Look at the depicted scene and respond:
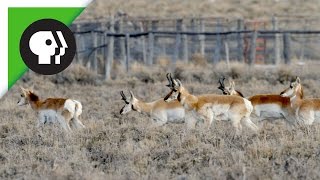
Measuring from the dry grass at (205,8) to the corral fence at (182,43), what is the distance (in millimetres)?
8393

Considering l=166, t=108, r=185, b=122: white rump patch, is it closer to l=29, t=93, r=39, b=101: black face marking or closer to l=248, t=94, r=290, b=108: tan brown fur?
l=248, t=94, r=290, b=108: tan brown fur

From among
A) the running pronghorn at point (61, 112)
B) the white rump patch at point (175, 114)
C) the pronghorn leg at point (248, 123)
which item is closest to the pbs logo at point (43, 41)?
the running pronghorn at point (61, 112)

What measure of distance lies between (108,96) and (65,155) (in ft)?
29.2

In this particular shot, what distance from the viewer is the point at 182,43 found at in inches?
1246

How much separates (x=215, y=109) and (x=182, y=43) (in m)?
18.2

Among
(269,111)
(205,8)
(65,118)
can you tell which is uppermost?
(205,8)

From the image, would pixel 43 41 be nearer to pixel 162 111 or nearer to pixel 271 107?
pixel 162 111

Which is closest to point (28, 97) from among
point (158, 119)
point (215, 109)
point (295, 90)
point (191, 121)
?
point (158, 119)

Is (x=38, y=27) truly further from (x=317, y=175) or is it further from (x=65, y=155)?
(x=317, y=175)

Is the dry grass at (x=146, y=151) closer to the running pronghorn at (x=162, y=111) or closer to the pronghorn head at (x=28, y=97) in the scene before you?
the running pronghorn at (x=162, y=111)

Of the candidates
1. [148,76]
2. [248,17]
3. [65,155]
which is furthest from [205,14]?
[65,155]

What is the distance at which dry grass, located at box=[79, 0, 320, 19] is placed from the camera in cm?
4967

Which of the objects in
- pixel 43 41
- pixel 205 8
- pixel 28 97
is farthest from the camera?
pixel 205 8

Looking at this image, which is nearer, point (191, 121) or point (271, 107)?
point (191, 121)
